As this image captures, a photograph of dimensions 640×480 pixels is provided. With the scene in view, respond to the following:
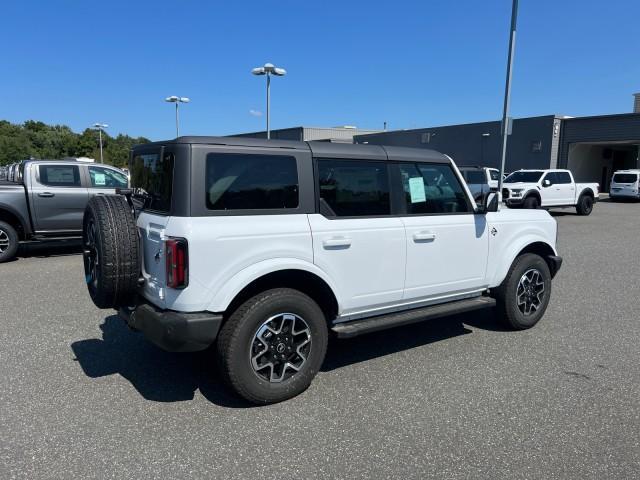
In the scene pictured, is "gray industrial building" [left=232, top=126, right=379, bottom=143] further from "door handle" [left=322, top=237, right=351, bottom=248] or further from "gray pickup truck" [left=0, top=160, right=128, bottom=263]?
"door handle" [left=322, top=237, right=351, bottom=248]

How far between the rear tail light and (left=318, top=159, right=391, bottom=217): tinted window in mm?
1137

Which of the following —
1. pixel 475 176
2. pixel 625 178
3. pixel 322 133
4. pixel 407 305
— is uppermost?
pixel 322 133

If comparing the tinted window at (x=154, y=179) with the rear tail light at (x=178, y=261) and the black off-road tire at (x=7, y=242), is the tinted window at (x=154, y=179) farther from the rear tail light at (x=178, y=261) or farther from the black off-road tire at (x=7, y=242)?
the black off-road tire at (x=7, y=242)

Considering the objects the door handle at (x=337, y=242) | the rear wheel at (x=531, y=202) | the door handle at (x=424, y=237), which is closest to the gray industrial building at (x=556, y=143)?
the rear wheel at (x=531, y=202)

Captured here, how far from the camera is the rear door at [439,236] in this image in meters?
4.27

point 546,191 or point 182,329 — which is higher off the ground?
point 546,191

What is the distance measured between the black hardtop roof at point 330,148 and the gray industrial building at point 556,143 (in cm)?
2433

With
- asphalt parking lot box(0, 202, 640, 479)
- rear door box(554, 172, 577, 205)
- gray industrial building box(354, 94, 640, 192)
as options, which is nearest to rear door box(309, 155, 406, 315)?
asphalt parking lot box(0, 202, 640, 479)

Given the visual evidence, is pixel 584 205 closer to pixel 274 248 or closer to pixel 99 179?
pixel 99 179

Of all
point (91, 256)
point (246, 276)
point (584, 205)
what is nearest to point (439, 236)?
point (246, 276)

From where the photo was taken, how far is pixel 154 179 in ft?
Result: 12.1

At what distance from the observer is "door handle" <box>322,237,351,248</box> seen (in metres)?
3.71

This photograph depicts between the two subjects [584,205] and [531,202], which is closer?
[531,202]

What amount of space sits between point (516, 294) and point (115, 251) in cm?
380
